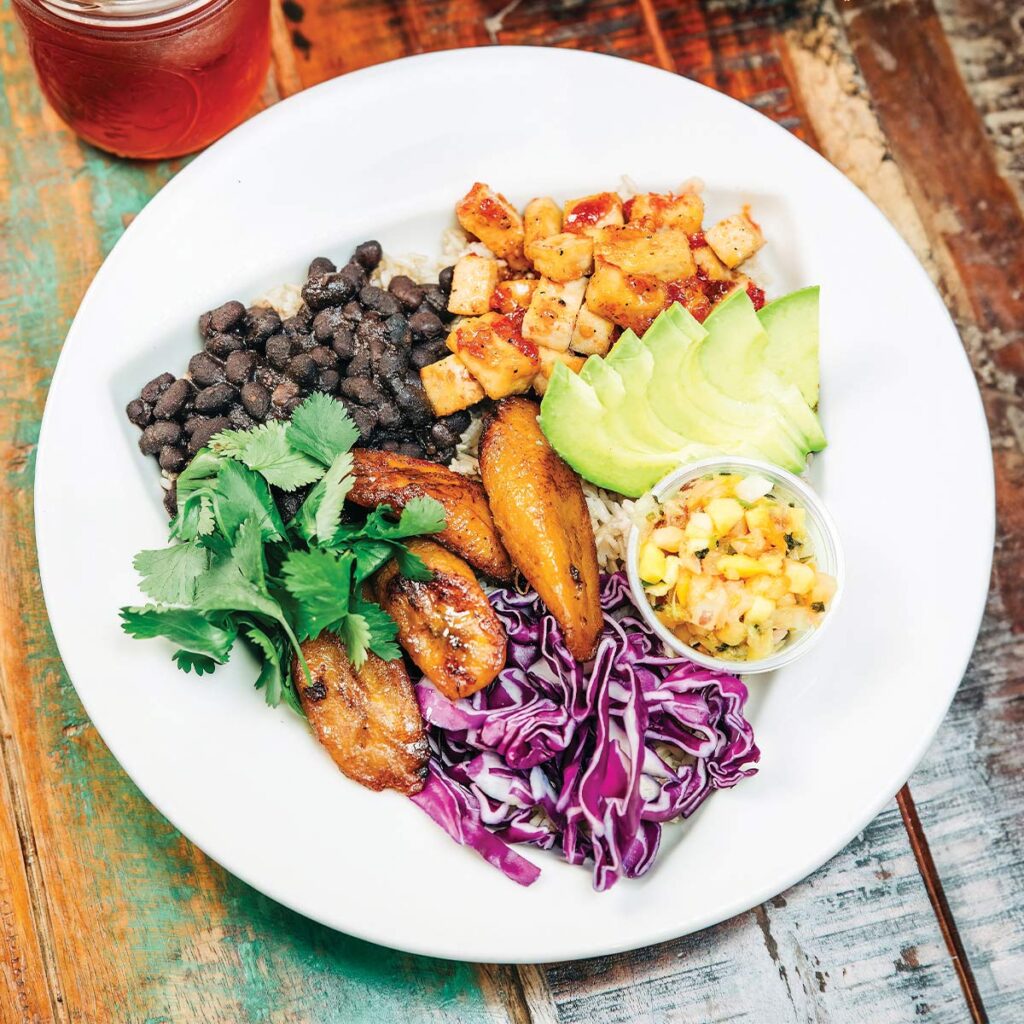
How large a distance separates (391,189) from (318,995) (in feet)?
7.13

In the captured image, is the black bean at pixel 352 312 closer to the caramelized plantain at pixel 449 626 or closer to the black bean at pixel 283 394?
the black bean at pixel 283 394

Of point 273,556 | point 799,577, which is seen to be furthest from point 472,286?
point 799,577

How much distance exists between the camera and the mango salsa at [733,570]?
2.44 m

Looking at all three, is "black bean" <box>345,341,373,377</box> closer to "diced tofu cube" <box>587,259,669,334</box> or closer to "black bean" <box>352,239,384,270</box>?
"black bean" <box>352,239,384,270</box>

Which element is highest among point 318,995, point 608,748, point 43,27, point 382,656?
point 43,27

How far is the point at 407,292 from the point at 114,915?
1.83 m

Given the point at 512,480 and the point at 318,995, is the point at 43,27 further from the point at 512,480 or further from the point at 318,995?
the point at 318,995

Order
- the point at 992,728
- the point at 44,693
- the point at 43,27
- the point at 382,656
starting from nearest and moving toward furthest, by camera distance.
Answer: the point at 382,656, the point at 43,27, the point at 44,693, the point at 992,728

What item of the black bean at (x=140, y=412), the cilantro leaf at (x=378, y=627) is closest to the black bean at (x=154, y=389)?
the black bean at (x=140, y=412)

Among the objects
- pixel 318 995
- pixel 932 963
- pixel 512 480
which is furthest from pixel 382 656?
pixel 932 963

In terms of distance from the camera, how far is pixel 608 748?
2.53 metres

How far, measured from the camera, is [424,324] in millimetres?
2820

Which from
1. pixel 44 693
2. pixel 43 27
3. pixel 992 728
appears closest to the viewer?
pixel 43 27

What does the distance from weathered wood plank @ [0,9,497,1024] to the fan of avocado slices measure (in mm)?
1436
